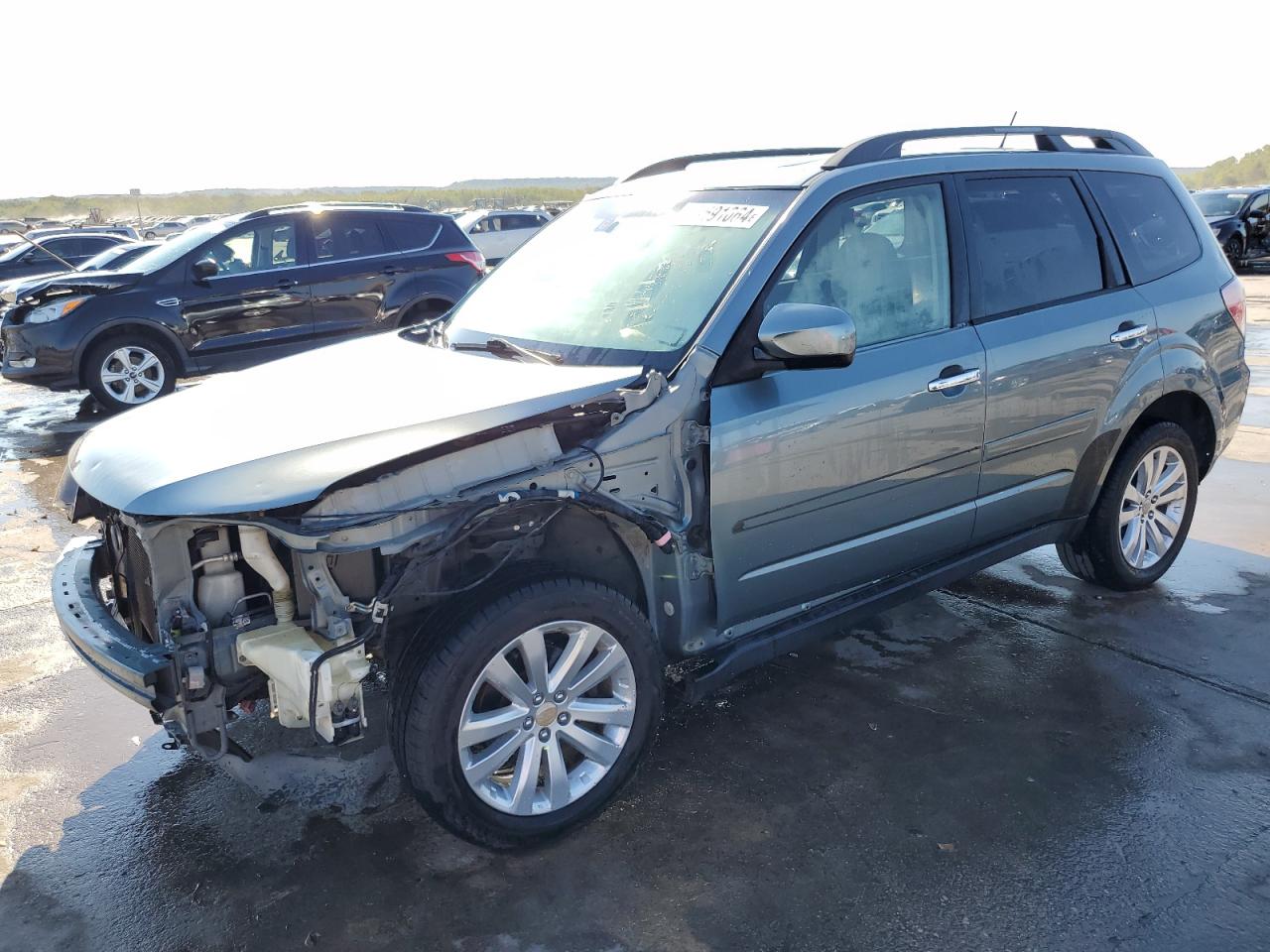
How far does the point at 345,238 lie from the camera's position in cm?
987

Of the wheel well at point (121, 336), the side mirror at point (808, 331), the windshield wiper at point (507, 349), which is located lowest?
the wheel well at point (121, 336)

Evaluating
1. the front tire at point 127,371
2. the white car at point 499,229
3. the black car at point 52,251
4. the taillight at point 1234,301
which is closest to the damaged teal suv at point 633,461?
the taillight at point 1234,301

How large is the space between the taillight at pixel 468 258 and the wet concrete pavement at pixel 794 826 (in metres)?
6.59

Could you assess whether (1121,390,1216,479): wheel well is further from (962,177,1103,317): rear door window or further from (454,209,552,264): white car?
(454,209,552,264): white car

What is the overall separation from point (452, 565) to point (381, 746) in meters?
0.95

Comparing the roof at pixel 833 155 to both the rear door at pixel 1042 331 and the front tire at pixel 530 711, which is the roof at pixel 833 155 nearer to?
the rear door at pixel 1042 331

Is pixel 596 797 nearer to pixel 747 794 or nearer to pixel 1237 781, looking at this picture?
pixel 747 794

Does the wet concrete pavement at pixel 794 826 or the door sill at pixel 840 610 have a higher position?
the door sill at pixel 840 610

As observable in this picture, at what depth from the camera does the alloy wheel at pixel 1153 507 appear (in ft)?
15.0

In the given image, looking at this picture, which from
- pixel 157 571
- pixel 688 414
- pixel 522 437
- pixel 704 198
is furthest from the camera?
pixel 704 198

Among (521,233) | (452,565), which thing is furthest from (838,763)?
(521,233)

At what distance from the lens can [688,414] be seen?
10.1 feet

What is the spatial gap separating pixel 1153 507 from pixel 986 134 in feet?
6.11

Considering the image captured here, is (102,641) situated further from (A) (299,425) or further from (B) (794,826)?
(B) (794,826)
